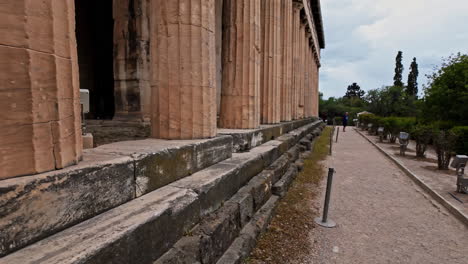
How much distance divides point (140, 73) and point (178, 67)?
15.3ft

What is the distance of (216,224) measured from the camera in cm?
273

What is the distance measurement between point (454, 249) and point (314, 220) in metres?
1.95

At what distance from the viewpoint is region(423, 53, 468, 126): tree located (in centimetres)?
1505

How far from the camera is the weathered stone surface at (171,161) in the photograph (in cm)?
240

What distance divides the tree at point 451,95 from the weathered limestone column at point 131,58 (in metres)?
17.0

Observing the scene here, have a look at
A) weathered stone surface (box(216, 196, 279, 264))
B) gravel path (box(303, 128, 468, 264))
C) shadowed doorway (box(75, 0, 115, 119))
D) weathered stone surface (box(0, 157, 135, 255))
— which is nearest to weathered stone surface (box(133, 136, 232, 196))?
weathered stone surface (box(0, 157, 135, 255))

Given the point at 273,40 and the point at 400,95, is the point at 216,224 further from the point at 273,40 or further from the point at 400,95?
the point at 400,95

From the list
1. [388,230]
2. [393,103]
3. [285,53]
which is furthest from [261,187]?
[393,103]

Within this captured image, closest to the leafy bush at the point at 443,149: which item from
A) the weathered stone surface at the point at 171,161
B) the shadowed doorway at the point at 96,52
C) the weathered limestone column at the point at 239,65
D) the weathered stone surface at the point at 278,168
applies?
the weathered stone surface at the point at 278,168

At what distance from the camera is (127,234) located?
1.69m

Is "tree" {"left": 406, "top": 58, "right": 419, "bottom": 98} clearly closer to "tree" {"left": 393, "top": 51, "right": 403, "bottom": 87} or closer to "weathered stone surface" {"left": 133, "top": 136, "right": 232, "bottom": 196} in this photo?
"tree" {"left": 393, "top": 51, "right": 403, "bottom": 87}

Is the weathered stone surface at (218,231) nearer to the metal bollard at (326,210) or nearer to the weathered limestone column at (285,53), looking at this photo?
the metal bollard at (326,210)

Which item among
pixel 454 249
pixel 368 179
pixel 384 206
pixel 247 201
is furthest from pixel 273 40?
pixel 454 249

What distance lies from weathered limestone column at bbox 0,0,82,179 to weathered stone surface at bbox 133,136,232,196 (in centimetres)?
59
